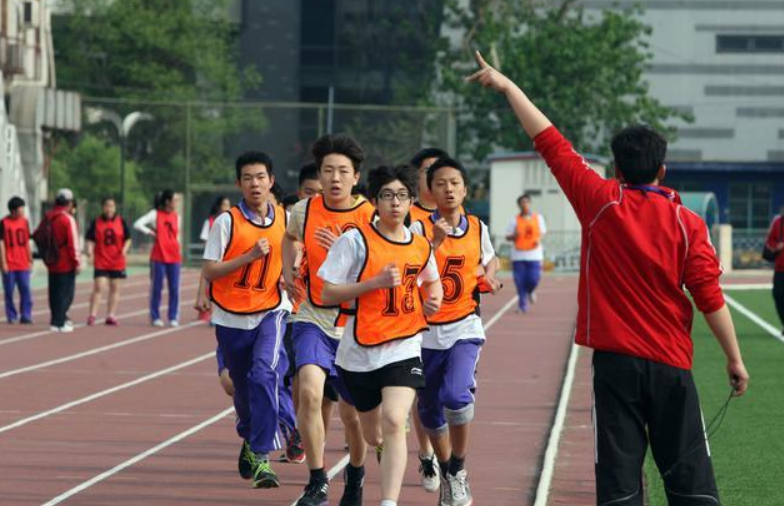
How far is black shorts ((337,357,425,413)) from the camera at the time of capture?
8883 millimetres

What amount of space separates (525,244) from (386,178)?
2062cm

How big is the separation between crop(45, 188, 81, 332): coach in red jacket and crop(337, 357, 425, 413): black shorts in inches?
608

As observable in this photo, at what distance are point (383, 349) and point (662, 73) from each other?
74354 millimetres

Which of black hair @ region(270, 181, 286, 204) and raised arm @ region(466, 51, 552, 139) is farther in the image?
black hair @ region(270, 181, 286, 204)

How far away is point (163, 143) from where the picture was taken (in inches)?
2152

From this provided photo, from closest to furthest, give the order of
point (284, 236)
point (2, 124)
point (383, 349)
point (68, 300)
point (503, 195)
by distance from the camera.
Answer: point (383, 349) → point (284, 236) → point (68, 300) → point (2, 124) → point (503, 195)

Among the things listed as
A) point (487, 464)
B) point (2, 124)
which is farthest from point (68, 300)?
point (2, 124)

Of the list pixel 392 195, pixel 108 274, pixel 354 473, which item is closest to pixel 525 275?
pixel 108 274

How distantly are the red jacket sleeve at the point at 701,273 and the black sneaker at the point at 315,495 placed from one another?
3.13 meters

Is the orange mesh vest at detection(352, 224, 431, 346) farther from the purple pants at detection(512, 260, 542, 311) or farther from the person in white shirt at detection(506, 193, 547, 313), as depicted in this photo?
the purple pants at detection(512, 260, 542, 311)

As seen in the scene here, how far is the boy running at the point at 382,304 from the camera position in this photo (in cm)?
889

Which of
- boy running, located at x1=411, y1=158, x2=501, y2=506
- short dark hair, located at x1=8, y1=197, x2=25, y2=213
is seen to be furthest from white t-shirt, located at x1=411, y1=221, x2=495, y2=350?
short dark hair, located at x1=8, y1=197, x2=25, y2=213

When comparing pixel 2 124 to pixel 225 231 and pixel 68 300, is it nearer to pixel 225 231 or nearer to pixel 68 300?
pixel 68 300

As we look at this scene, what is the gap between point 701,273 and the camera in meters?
6.98
